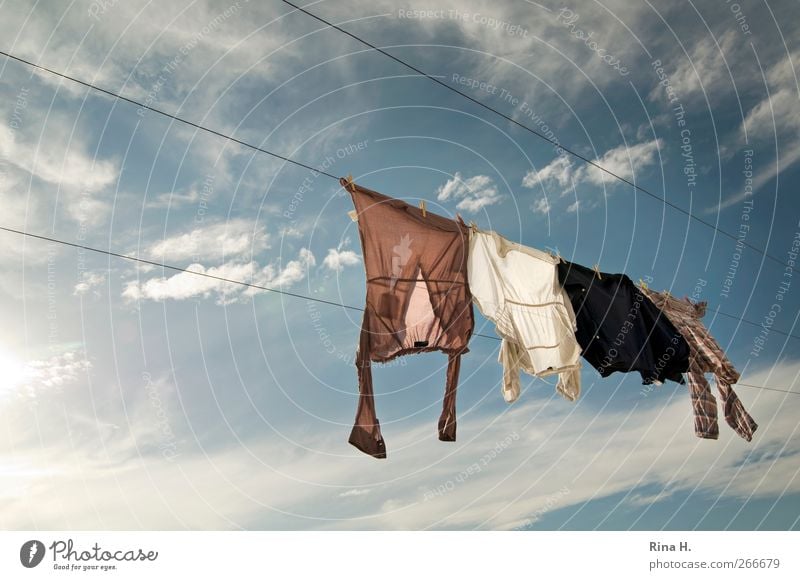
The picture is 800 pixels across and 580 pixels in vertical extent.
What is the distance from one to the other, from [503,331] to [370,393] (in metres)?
1.72

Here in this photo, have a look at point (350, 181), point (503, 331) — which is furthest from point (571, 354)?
point (350, 181)

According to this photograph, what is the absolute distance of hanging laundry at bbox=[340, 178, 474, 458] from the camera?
501 centimetres

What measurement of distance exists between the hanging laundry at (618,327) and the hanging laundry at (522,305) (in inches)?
13.4

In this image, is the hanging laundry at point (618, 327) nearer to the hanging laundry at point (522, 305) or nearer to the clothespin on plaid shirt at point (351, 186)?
the hanging laundry at point (522, 305)

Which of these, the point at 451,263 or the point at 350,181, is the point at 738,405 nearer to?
the point at 451,263

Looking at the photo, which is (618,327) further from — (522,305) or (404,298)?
(404,298)
